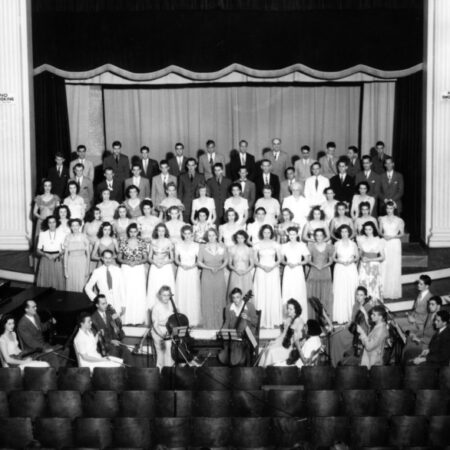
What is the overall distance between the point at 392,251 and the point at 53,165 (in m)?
5.71

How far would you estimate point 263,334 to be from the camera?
1199 centimetres

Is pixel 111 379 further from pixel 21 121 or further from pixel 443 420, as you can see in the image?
pixel 21 121

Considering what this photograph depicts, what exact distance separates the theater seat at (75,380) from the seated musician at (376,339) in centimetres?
290

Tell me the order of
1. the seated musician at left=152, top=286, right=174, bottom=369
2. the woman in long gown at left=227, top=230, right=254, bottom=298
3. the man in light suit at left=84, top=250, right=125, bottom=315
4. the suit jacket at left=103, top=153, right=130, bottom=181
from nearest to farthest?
the seated musician at left=152, top=286, right=174, bottom=369
the man in light suit at left=84, top=250, right=125, bottom=315
the woman in long gown at left=227, top=230, right=254, bottom=298
the suit jacket at left=103, top=153, right=130, bottom=181

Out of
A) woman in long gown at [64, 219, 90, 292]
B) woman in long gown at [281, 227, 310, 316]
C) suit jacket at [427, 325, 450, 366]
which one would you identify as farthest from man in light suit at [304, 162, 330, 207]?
suit jacket at [427, 325, 450, 366]

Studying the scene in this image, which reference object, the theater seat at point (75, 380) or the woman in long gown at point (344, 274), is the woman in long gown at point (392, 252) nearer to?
the woman in long gown at point (344, 274)

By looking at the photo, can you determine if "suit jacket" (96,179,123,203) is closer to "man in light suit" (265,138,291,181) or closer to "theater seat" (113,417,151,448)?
"man in light suit" (265,138,291,181)

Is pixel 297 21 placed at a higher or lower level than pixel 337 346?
higher

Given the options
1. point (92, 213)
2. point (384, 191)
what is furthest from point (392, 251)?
point (92, 213)

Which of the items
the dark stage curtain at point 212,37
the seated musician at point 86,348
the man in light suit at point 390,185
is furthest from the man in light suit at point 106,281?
the dark stage curtain at point 212,37

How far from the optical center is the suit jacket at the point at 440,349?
392 inches

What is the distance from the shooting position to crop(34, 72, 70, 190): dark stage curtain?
15312 mm

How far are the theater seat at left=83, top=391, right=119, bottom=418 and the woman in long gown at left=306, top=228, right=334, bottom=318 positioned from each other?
12.5ft

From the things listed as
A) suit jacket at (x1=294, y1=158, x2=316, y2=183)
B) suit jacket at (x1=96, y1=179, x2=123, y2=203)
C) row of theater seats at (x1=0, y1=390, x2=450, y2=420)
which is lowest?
row of theater seats at (x1=0, y1=390, x2=450, y2=420)
